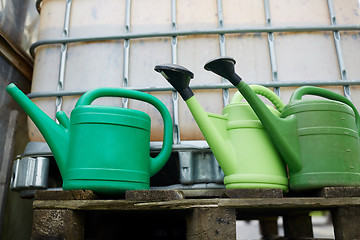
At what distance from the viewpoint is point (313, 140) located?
83 centimetres

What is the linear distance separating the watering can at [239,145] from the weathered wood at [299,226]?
0.64 meters

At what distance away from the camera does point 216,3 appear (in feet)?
4.09

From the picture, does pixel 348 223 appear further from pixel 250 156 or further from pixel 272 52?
pixel 272 52

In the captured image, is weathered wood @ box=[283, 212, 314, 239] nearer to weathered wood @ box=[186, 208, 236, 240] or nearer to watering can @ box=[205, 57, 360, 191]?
watering can @ box=[205, 57, 360, 191]

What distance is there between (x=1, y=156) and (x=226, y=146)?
0.95 m

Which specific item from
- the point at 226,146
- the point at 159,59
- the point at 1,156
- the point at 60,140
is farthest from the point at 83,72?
the point at 226,146

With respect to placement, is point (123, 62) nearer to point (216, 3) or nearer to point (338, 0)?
point (216, 3)

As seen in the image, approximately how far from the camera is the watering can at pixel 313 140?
0.80 meters

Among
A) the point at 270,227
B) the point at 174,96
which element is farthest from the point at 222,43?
→ the point at 270,227

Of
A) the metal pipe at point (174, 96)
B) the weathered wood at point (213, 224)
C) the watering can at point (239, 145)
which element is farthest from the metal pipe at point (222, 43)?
the weathered wood at point (213, 224)

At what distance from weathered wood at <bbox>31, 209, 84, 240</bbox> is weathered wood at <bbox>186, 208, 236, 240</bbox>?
25cm

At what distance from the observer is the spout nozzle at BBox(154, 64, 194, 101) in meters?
0.77

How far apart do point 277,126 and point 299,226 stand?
77 cm

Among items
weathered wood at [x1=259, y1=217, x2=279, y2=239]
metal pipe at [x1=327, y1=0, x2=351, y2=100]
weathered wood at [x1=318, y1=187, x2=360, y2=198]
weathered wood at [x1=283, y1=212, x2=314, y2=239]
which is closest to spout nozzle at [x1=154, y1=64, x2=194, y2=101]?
weathered wood at [x1=318, y1=187, x2=360, y2=198]
